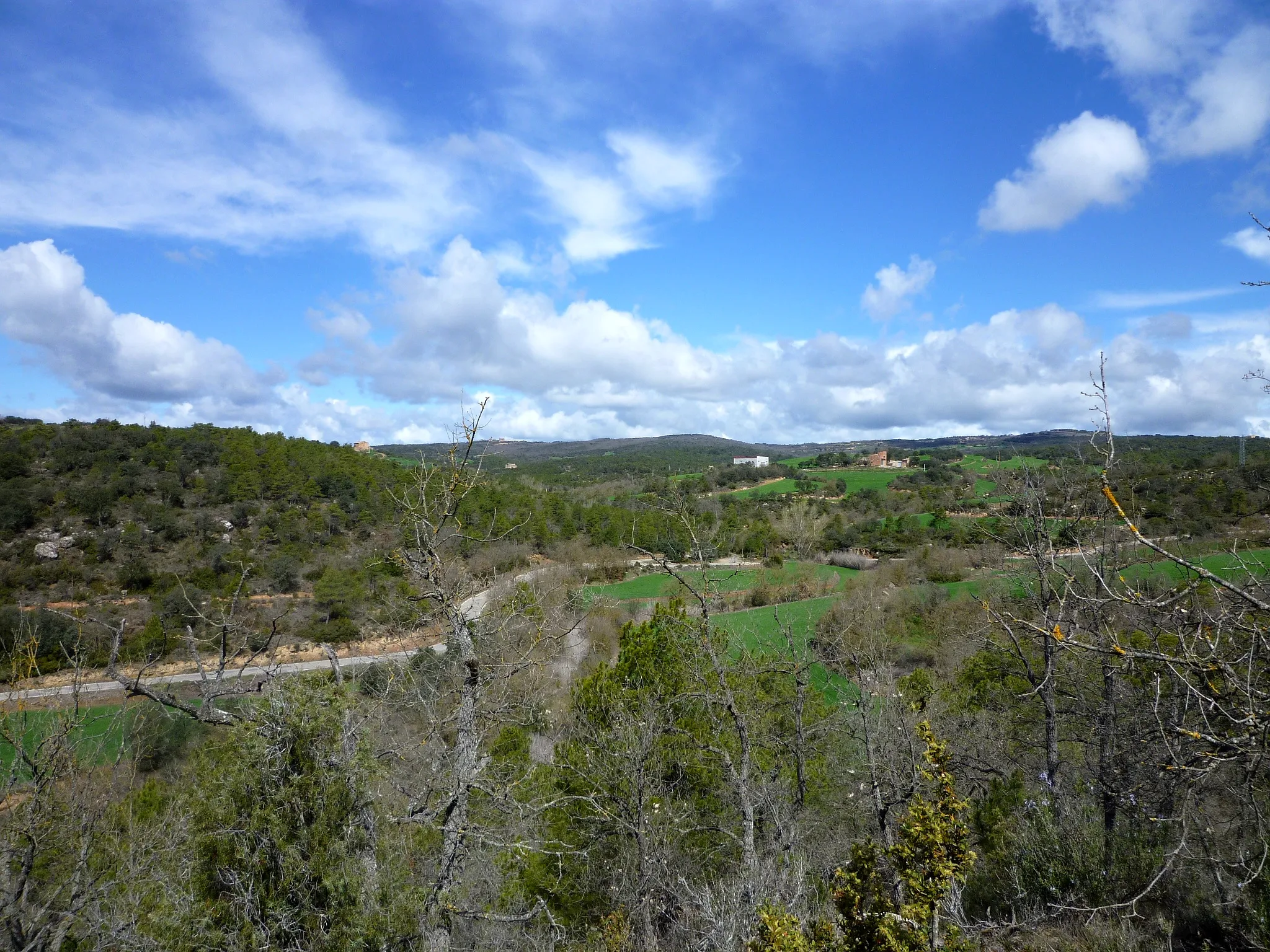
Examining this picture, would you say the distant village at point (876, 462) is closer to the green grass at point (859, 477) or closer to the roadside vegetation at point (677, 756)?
the green grass at point (859, 477)

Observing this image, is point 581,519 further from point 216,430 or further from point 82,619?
point 82,619

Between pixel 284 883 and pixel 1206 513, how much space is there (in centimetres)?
2759

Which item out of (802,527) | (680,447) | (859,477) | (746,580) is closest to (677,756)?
(746,580)

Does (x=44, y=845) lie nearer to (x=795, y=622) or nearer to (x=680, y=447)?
(x=795, y=622)

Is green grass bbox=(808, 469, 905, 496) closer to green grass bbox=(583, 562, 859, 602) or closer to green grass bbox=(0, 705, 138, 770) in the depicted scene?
green grass bbox=(583, 562, 859, 602)

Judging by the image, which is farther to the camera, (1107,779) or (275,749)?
(1107,779)

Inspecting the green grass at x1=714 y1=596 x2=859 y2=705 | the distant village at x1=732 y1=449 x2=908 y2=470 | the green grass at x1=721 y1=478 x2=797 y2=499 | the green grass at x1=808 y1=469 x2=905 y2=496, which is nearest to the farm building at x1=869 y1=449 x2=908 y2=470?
the distant village at x1=732 y1=449 x2=908 y2=470

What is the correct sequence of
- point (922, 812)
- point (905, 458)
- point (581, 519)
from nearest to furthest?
point (922, 812), point (581, 519), point (905, 458)

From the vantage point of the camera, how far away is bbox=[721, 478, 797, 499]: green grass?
7500cm

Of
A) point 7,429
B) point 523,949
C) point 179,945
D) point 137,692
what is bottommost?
point 523,949

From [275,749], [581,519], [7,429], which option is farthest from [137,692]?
[7,429]

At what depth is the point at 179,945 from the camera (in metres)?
4.23

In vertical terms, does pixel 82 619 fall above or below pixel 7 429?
below

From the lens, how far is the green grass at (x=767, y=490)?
75.0m
